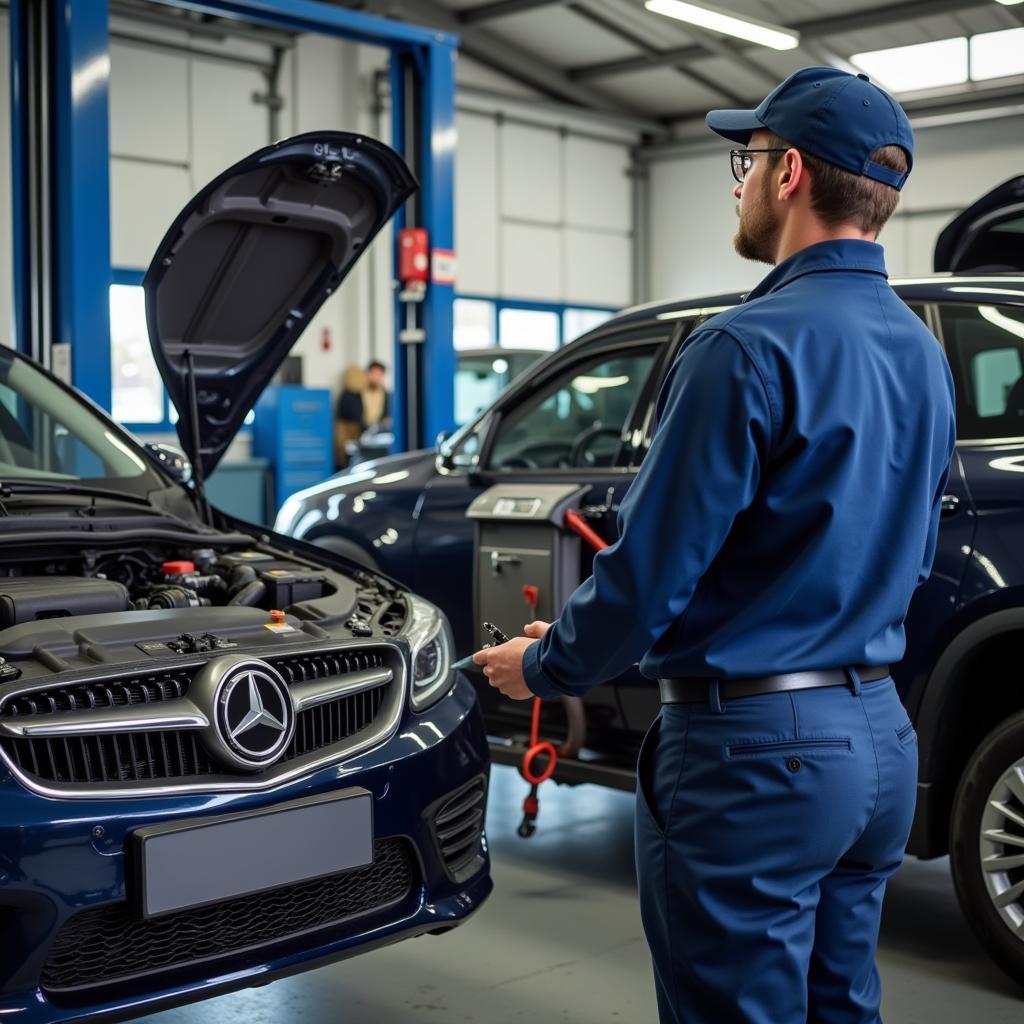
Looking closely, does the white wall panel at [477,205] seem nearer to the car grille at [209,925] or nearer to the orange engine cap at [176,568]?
the orange engine cap at [176,568]

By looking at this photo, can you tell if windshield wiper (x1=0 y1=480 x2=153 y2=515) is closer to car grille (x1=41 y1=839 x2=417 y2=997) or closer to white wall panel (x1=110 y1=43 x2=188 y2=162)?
car grille (x1=41 y1=839 x2=417 y2=997)

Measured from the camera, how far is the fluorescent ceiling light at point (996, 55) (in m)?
14.7

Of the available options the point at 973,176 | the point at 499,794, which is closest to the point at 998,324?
the point at 499,794

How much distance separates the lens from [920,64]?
1520cm

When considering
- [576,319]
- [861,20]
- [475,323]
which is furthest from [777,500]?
[576,319]

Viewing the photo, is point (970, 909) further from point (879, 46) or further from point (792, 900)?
point (879, 46)

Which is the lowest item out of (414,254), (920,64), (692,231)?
(414,254)

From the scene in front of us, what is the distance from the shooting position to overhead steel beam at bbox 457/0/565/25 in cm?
1486

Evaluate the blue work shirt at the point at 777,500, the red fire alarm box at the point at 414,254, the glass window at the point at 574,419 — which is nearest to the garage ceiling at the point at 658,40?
the red fire alarm box at the point at 414,254

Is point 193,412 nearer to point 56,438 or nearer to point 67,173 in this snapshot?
point 56,438

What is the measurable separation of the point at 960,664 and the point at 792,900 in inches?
68.6

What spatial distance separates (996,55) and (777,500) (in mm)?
14874

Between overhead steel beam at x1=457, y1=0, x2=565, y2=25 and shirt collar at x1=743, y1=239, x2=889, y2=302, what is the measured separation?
45.7 feet

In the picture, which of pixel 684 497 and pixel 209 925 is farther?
pixel 209 925
